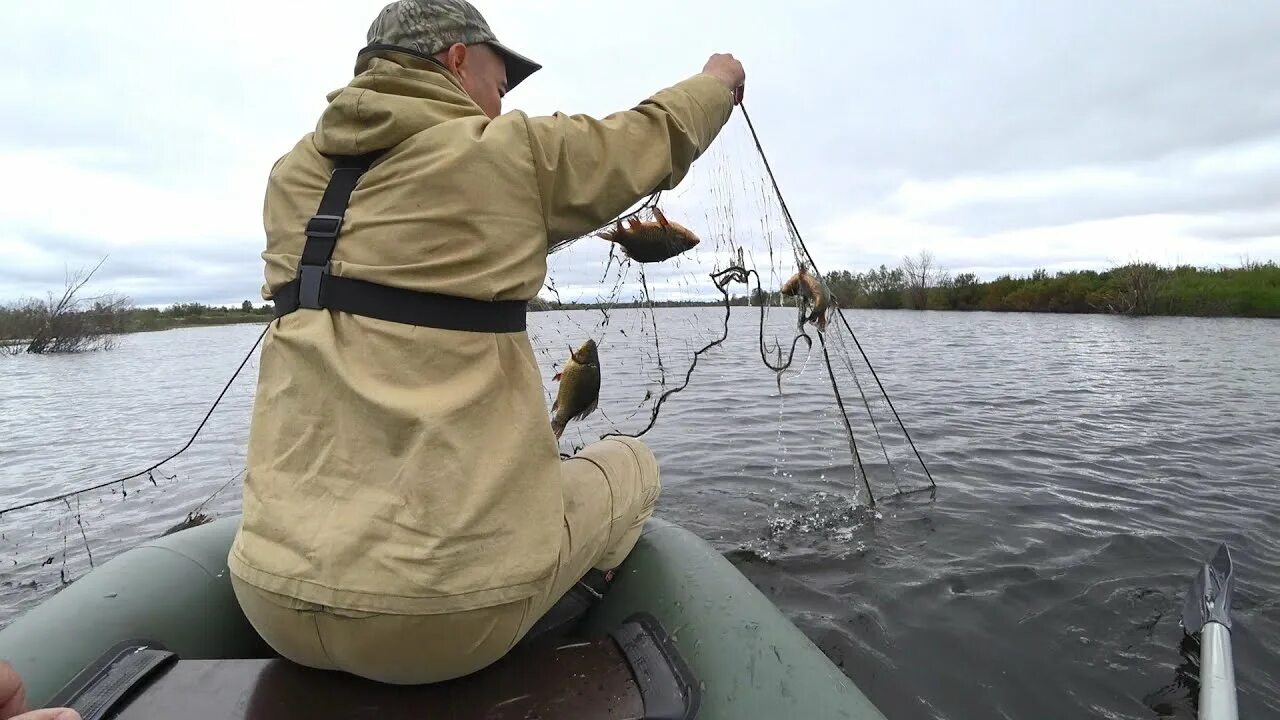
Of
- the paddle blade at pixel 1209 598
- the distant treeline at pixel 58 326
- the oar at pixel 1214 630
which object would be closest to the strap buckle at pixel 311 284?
the oar at pixel 1214 630

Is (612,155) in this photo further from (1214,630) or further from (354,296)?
(1214,630)

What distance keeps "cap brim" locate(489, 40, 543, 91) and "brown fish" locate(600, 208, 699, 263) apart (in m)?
1.38

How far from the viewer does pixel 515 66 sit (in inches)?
89.9

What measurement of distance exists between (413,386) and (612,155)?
847 mm

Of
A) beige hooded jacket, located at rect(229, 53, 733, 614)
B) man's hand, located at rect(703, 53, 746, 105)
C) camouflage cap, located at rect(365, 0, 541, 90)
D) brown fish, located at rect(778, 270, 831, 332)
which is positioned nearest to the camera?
beige hooded jacket, located at rect(229, 53, 733, 614)

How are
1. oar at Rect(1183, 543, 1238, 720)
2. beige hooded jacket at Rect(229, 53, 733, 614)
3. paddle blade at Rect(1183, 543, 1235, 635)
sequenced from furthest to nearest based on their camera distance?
paddle blade at Rect(1183, 543, 1235, 635) → oar at Rect(1183, 543, 1238, 720) → beige hooded jacket at Rect(229, 53, 733, 614)

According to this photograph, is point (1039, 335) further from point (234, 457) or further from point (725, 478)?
point (234, 457)

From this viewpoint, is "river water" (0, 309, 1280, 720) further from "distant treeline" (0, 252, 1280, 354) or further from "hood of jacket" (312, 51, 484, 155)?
"distant treeline" (0, 252, 1280, 354)

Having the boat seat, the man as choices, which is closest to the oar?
the boat seat

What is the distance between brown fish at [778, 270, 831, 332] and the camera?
4.57m

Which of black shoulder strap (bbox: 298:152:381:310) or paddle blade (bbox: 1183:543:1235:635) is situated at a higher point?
black shoulder strap (bbox: 298:152:381:310)

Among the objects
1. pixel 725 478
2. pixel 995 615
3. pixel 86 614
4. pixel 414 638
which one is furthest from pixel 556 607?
pixel 725 478

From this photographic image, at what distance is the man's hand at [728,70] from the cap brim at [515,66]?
643 millimetres

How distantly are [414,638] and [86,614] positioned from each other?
144 cm
